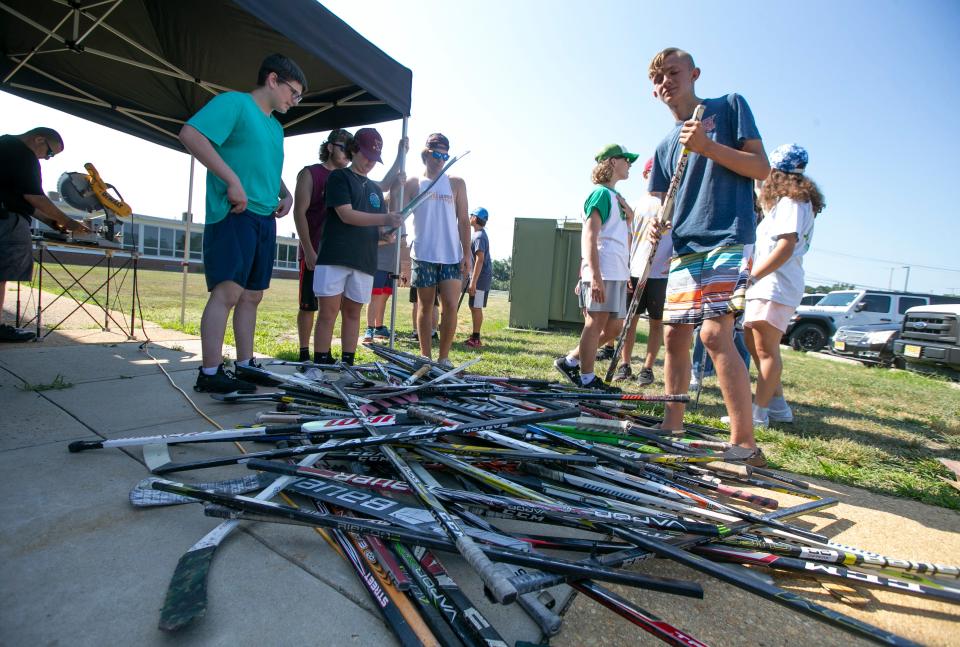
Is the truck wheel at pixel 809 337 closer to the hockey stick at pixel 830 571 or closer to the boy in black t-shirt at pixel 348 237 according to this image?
the boy in black t-shirt at pixel 348 237

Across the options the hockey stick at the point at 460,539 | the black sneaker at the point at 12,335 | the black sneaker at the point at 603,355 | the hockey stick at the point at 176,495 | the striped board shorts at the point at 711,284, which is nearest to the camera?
the hockey stick at the point at 460,539

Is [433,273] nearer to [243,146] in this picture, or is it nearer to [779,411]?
[243,146]

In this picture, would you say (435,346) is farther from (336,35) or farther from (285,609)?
(285,609)

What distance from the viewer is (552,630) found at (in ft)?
3.23

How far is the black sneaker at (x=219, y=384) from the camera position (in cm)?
265

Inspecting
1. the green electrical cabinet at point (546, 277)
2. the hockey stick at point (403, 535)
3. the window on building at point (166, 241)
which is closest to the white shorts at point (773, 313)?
the hockey stick at point (403, 535)

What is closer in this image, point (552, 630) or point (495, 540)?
point (552, 630)

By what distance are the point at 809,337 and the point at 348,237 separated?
1492 cm

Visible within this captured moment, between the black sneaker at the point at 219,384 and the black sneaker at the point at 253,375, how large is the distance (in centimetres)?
9

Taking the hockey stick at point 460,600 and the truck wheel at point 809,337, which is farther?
the truck wheel at point 809,337

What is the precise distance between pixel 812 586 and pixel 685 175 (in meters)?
1.80

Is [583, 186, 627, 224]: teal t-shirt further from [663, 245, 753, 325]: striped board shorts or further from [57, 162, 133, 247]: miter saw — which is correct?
[57, 162, 133, 247]: miter saw

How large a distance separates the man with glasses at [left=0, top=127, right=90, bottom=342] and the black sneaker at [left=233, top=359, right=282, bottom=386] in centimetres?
250

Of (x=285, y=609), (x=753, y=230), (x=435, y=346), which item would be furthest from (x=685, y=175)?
(x=435, y=346)
